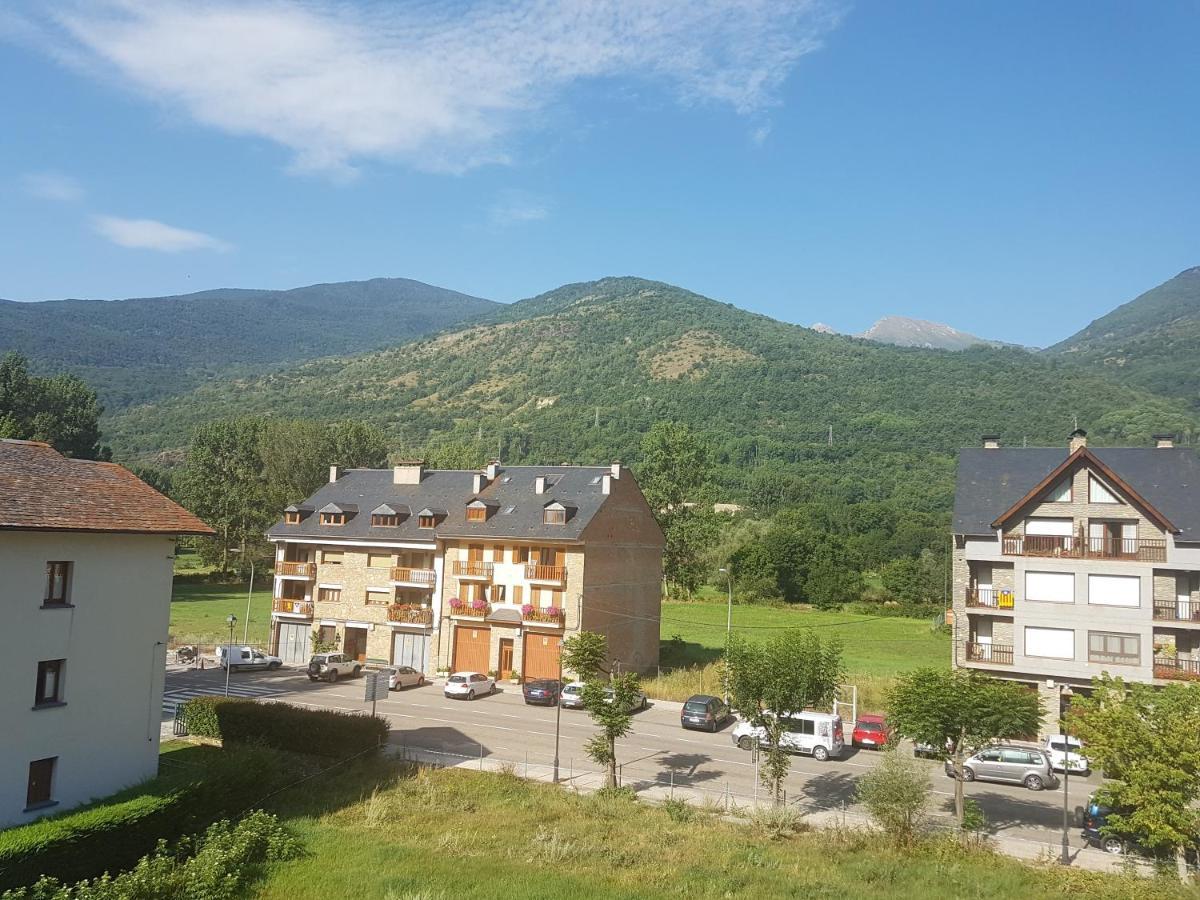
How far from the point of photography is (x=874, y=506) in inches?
4929

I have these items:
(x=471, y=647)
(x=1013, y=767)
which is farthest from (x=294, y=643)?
(x=1013, y=767)

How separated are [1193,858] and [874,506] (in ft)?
347

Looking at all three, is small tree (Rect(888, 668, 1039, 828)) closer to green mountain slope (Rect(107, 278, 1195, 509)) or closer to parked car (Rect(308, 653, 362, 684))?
parked car (Rect(308, 653, 362, 684))

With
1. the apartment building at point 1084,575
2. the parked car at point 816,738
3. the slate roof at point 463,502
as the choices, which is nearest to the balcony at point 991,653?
the apartment building at point 1084,575

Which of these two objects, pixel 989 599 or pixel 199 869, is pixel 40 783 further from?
pixel 989 599

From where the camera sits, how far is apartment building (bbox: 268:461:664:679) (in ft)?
153

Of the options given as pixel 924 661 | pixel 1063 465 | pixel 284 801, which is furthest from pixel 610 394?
pixel 284 801

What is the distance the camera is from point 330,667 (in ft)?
153

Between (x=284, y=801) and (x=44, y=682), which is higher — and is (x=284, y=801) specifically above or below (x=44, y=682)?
below

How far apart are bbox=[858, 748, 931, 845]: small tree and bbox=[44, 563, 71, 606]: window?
875 inches

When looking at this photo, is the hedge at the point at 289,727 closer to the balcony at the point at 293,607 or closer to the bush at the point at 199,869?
the bush at the point at 199,869

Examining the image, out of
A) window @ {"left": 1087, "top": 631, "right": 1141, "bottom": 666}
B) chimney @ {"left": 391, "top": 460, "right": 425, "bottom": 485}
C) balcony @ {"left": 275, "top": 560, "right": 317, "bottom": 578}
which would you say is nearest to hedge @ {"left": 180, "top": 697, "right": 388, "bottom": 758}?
balcony @ {"left": 275, "top": 560, "right": 317, "bottom": 578}

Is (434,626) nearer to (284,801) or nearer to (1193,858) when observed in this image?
(284,801)

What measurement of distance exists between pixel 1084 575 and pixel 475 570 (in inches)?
1178
